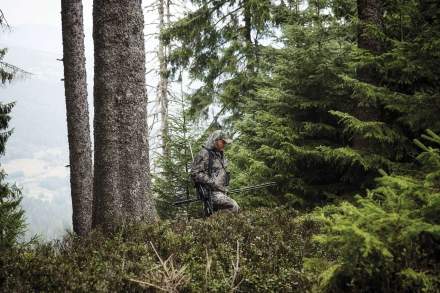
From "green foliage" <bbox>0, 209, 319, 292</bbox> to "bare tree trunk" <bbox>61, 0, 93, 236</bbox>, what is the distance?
183 inches

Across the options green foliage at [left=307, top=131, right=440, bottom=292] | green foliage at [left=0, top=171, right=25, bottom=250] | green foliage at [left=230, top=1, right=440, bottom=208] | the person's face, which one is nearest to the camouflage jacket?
the person's face

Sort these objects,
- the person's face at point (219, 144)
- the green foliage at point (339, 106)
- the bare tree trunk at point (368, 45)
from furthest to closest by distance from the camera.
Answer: the person's face at point (219, 144) < the bare tree trunk at point (368, 45) < the green foliage at point (339, 106)

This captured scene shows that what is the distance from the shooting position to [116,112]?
627 cm

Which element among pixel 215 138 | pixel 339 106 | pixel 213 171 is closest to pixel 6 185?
pixel 213 171

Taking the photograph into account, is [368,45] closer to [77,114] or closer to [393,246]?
[393,246]

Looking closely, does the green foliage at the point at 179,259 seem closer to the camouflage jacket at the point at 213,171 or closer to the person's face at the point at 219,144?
the camouflage jacket at the point at 213,171

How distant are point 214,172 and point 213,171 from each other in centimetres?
3

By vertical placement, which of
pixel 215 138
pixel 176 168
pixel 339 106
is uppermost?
pixel 339 106

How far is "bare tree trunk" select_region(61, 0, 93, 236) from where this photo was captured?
10312 mm

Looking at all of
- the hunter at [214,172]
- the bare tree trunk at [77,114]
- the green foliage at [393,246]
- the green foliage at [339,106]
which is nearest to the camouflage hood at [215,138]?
the hunter at [214,172]

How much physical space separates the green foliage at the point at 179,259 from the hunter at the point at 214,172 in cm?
210

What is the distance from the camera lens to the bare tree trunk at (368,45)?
6637 millimetres

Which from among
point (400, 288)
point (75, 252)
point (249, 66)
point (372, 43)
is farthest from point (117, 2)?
point (249, 66)

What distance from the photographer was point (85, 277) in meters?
4.01
